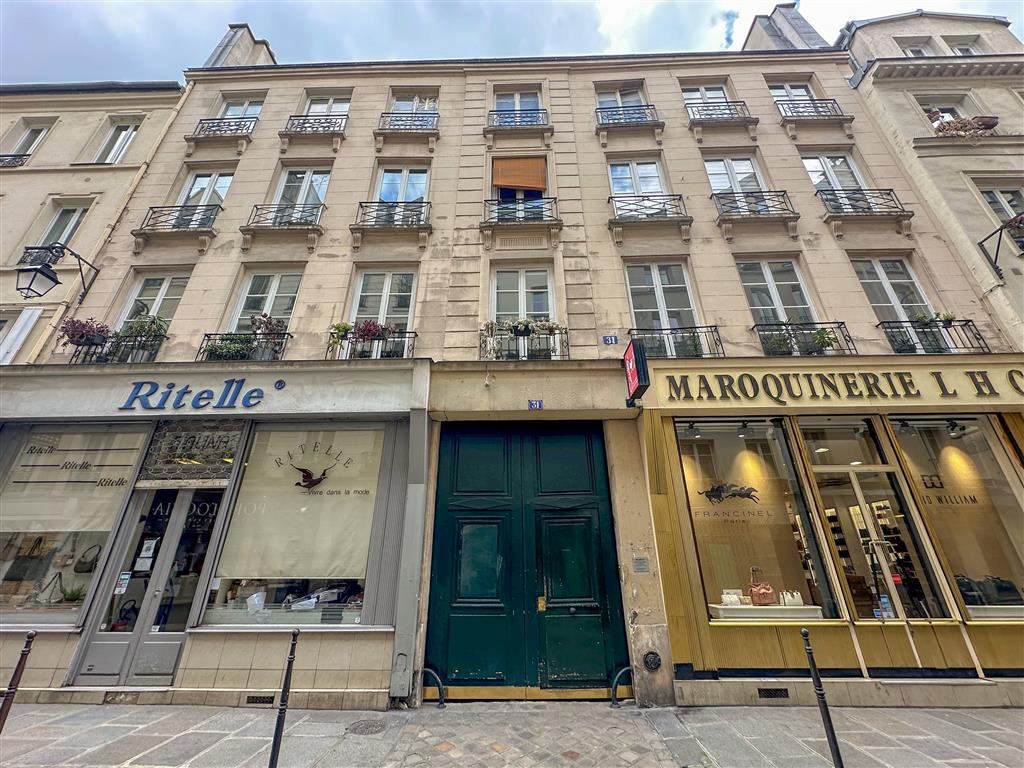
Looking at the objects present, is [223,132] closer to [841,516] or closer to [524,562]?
[524,562]

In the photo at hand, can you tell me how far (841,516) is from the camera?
6.68 meters

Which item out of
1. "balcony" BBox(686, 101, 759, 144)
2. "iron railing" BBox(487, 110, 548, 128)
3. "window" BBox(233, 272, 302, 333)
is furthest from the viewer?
"iron railing" BBox(487, 110, 548, 128)

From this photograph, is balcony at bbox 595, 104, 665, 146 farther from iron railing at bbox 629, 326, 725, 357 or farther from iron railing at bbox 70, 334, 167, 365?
iron railing at bbox 70, 334, 167, 365

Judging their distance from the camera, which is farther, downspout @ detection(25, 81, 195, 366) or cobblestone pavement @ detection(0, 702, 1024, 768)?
downspout @ detection(25, 81, 195, 366)

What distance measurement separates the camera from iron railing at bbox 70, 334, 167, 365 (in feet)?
25.2

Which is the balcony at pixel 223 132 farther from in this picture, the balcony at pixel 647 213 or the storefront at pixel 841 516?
the storefront at pixel 841 516

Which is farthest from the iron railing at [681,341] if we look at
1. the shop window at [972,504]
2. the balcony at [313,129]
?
the balcony at [313,129]

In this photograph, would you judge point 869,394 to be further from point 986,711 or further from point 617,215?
point 617,215

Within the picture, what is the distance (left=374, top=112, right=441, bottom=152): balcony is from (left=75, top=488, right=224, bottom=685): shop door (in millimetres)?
8805

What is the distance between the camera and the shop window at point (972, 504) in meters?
6.32

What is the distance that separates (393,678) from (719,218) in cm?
1009

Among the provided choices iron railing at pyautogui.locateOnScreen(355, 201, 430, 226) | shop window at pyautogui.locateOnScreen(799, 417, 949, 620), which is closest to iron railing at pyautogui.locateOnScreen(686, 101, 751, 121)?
iron railing at pyautogui.locateOnScreen(355, 201, 430, 226)

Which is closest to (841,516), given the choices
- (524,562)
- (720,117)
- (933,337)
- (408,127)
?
(933,337)

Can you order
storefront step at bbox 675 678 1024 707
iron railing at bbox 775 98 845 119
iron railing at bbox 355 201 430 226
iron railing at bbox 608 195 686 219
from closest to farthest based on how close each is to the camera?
storefront step at bbox 675 678 1024 707 < iron railing at bbox 608 195 686 219 < iron railing at bbox 355 201 430 226 < iron railing at bbox 775 98 845 119
